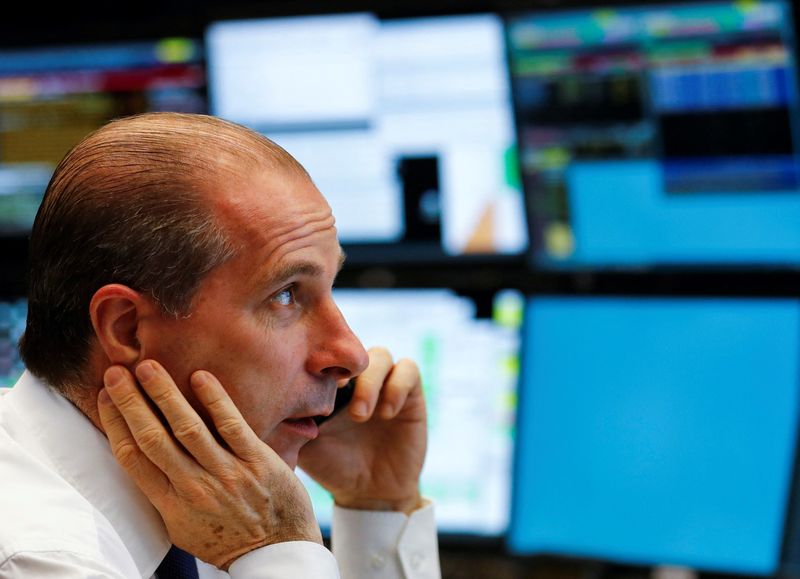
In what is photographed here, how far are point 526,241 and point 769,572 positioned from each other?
0.74 m

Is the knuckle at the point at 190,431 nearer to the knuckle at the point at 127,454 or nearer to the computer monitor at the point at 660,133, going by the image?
the knuckle at the point at 127,454

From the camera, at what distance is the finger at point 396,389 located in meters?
1.51

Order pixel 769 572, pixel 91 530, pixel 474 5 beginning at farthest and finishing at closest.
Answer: pixel 474 5 < pixel 769 572 < pixel 91 530

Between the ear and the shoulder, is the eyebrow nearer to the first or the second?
the ear

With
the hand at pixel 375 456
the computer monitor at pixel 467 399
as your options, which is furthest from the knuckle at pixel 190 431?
the computer monitor at pixel 467 399

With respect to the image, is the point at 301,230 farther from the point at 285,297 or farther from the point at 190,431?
the point at 190,431

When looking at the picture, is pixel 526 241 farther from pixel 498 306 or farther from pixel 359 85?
pixel 359 85

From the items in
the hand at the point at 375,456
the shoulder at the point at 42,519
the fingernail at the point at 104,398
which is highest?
the fingernail at the point at 104,398

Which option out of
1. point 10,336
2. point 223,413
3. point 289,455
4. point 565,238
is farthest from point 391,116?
point 223,413

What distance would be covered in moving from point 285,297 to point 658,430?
1.22m

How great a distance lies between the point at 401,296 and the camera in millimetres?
2451

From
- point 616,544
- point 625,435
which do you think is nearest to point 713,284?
point 625,435

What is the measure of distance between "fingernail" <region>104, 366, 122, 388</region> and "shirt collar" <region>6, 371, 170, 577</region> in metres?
0.07

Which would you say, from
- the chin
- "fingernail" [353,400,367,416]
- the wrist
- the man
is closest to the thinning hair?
the man
